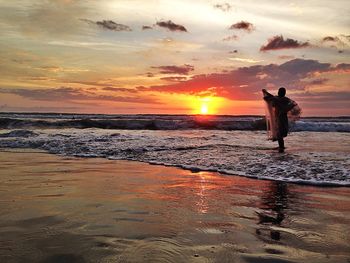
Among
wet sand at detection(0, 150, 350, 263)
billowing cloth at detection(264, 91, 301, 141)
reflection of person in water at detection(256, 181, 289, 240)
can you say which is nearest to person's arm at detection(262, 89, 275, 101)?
billowing cloth at detection(264, 91, 301, 141)

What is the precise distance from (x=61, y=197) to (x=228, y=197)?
287 centimetres

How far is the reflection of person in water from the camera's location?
5.09 meters

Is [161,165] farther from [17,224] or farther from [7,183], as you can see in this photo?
[17,224]

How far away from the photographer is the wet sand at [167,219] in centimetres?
384

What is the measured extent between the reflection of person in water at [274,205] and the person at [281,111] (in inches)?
229

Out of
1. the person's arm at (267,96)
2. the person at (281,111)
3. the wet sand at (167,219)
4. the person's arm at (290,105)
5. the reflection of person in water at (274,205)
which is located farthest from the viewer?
the person's arm at (267,96)

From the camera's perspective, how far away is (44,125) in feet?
124

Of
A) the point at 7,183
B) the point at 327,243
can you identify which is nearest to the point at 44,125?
the point at 7,183

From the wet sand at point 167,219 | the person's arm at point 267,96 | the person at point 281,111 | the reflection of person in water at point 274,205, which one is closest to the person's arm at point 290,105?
the person at point 281,111

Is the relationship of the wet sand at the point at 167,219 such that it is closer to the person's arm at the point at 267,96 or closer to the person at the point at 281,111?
the person at the point at 281,111

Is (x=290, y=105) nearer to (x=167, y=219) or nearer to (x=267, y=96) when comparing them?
(x=267, y=96)

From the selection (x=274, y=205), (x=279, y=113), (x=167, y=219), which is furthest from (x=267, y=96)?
(x=167, y=219)

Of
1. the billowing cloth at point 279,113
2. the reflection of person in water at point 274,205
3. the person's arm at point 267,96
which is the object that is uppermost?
the person's arm at point 267,96

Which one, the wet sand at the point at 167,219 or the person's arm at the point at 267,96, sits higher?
the person's arm at the point at 267,96
